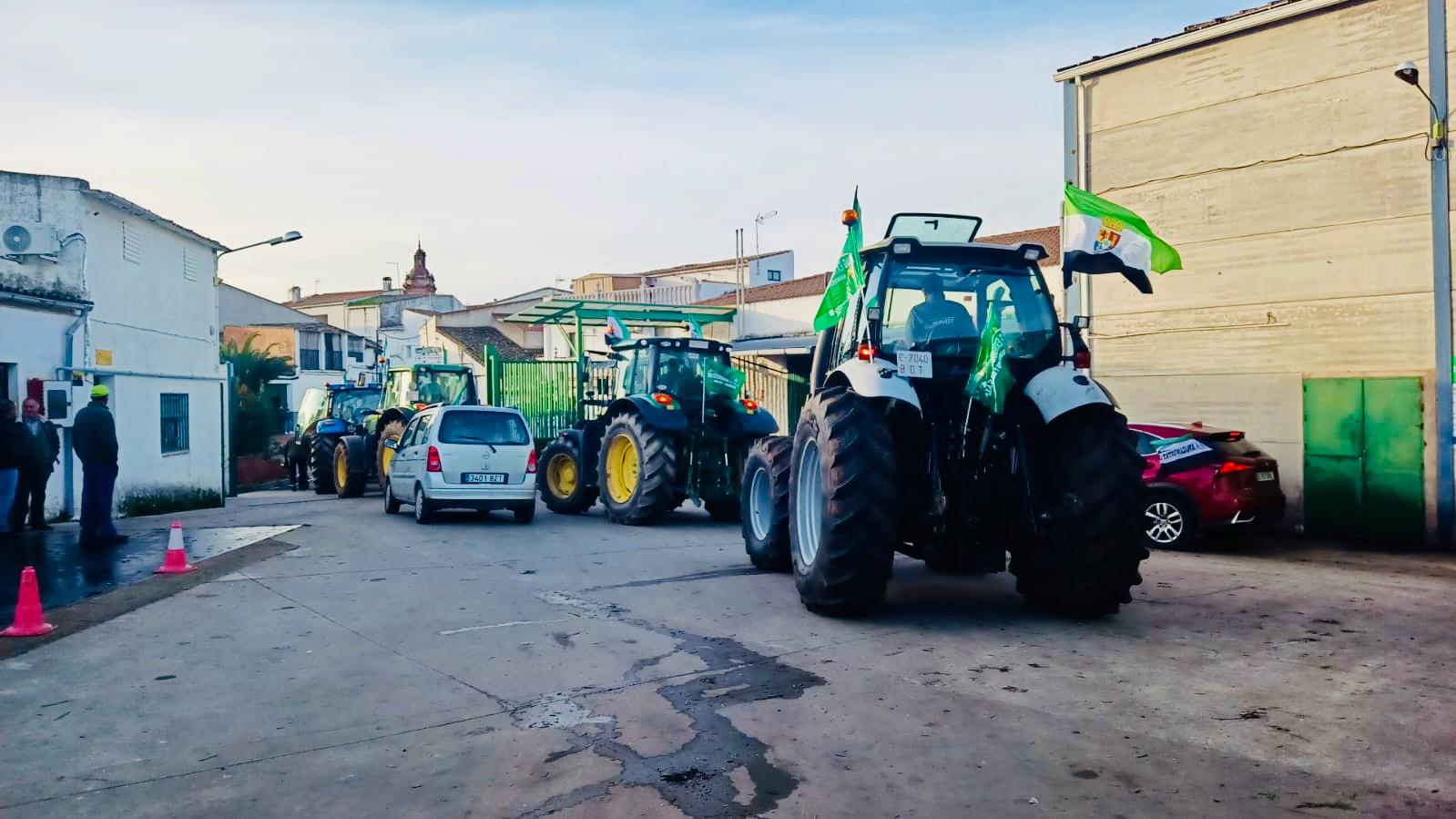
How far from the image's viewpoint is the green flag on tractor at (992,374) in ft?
24.4

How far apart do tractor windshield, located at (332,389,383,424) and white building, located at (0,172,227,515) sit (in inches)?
94.5

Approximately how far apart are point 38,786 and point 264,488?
88.2ft

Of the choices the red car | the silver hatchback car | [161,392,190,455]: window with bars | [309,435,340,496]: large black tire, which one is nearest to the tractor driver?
the red car

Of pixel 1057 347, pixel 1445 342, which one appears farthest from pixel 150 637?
pixel 1445 342

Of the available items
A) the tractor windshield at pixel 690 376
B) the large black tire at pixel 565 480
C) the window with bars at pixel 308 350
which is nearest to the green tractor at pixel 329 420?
the large black tire at pixel 565 480

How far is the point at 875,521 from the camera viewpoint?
24.6 feet

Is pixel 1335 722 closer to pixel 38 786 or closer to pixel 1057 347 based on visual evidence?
pixel 1057 347

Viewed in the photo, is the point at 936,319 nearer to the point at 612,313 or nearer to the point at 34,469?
the point at 34,469

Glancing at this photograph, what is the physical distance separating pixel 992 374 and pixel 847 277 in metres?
1.52

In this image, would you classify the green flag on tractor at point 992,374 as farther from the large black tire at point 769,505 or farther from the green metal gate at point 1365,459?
the green metal gate at point 1365,459

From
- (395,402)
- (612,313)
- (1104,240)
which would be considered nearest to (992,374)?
(1104,240)

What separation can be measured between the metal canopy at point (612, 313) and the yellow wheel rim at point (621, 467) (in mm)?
4346

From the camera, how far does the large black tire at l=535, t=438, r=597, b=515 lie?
16531mm

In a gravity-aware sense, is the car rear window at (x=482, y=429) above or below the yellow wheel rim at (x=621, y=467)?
above
